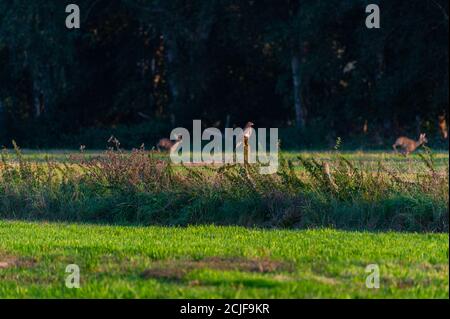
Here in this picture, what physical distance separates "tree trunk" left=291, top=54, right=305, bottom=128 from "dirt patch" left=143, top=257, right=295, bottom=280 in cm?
3420

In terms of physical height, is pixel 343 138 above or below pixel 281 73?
below

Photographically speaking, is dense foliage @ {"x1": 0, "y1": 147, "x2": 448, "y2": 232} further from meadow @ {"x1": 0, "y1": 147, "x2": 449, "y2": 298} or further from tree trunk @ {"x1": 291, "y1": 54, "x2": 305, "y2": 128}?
tree trunk @ {"x1": 291, "y1": 54, "x2": 305, "y2": 128}

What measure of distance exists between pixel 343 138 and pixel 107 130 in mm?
12077

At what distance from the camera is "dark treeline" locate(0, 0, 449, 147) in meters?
42.9

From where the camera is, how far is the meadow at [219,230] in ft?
38.7

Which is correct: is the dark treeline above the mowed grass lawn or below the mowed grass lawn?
above

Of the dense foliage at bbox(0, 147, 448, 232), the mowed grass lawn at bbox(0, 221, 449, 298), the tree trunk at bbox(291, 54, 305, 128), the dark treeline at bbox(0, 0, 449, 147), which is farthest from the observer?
the tree trunk at bbox(291, 54, 305, 128)

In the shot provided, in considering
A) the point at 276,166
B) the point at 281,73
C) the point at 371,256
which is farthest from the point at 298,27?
the point at 371,256

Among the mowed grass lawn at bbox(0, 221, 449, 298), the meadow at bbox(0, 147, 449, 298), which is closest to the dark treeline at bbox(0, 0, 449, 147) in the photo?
the meadow at bbox(0, 147, 449, 298)

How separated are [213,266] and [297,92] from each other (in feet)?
117

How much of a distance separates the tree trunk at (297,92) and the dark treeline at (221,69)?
0.25 ft

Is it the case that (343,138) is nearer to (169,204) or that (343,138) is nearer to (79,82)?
(79,82)

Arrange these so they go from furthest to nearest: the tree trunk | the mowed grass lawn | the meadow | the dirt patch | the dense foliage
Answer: the tree trunk, the dense foliage, the dirt patch, the meadow, the mowed grass lawn
